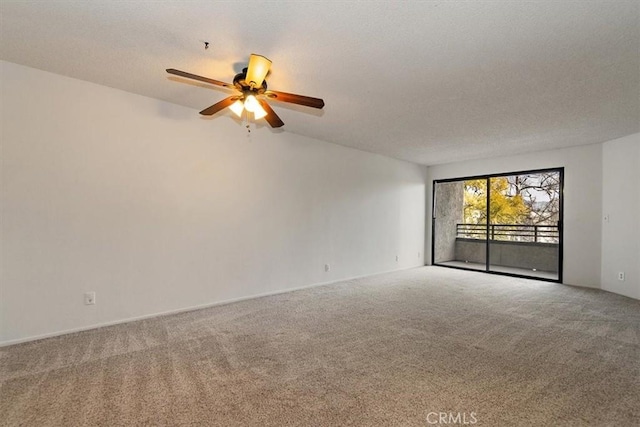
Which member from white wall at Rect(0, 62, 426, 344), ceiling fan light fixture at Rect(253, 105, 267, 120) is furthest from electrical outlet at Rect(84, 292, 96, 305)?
ceiling fan light fixture at Rect(253, 105, 267, 120)

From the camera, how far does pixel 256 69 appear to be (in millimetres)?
2199

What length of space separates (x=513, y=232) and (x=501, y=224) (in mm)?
310

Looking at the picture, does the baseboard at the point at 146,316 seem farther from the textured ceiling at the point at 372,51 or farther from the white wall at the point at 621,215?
the white wall at the point at 621,215

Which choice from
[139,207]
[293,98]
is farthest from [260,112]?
[139,207]

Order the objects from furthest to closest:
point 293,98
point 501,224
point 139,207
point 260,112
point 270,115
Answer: point 501,224 < point 139,207 < point 270,115 < point 260,112 < point 293,98

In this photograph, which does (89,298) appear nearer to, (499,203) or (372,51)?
(372,51)

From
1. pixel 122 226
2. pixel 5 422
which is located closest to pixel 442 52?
pixel 122 226

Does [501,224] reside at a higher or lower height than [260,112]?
lower

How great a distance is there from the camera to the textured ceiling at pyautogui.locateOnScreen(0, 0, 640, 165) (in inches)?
76.5

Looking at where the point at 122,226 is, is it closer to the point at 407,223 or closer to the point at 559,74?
the point at 559,74

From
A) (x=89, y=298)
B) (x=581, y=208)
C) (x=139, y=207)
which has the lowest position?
(x=89, y=298)

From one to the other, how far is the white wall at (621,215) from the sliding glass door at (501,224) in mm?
988

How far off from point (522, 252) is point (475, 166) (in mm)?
2384

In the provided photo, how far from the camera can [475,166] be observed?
6.54 metres
